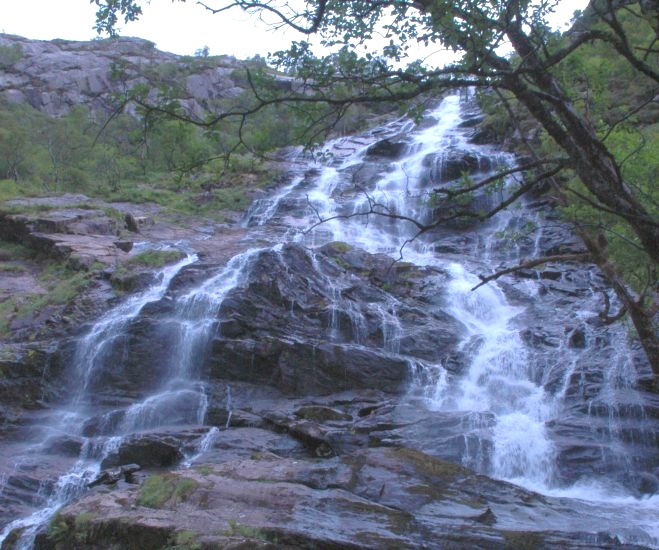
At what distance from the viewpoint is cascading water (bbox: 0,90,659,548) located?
11016 mm

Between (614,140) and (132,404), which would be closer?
(132,404)

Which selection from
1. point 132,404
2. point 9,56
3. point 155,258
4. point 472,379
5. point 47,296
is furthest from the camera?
point 9,56

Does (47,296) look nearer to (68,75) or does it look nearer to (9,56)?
(68,75)

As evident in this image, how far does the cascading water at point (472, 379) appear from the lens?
11.0 metres

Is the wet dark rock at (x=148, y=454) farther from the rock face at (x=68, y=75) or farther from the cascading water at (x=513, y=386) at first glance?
the rock face at (x=68, y=75)

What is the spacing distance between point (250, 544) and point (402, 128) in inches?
1311

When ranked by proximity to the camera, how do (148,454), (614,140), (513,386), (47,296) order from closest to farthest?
(148,454) → (513,386) → (614,140) → (47,296)

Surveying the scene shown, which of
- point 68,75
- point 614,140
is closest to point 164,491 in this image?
point 614,140

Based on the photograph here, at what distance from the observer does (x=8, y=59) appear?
59812 millimetres

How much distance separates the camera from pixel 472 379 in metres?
14.5

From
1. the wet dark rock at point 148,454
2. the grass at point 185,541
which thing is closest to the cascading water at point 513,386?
the grass at point 185,541

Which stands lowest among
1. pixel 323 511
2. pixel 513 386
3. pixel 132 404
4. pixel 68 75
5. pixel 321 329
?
pixel 323 511

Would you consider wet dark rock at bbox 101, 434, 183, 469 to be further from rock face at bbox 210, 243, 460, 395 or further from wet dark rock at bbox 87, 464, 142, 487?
rock face at bbox 210, 243, 460, 395

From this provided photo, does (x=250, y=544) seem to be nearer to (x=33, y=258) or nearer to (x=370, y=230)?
(x=33, y=258)
